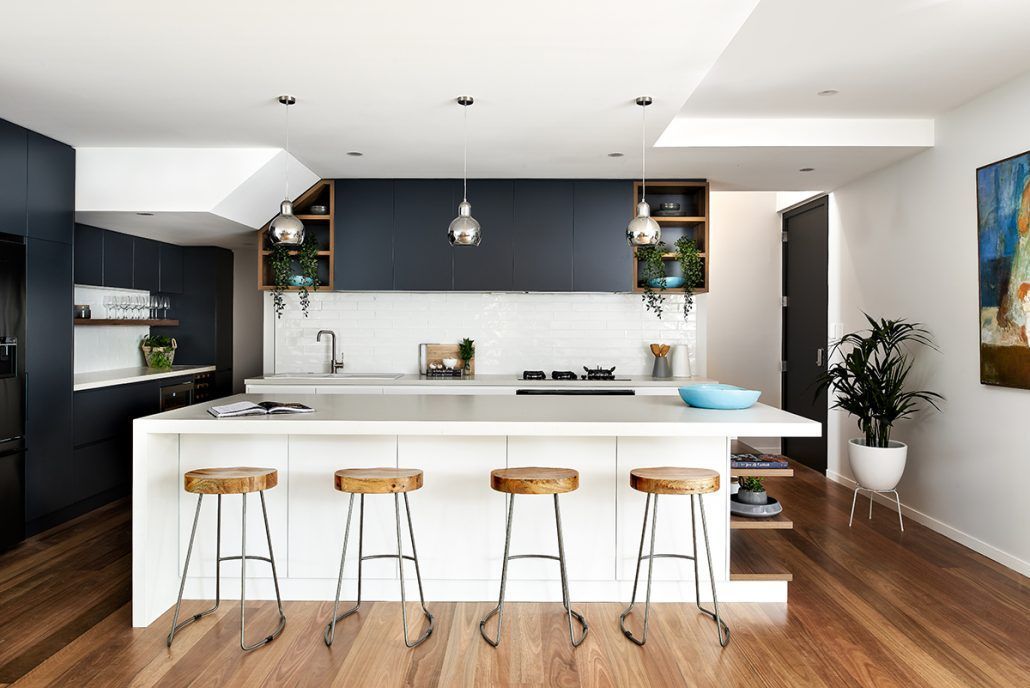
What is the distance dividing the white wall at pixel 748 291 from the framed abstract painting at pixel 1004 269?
3105mm

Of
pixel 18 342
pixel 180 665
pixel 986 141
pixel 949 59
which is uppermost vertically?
pixel 949 59

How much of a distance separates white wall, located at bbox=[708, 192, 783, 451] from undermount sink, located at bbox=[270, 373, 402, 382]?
136 inches

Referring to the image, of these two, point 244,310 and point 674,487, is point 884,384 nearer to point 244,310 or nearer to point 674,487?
point 674,487

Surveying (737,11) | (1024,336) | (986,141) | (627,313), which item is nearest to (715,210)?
(627,313)

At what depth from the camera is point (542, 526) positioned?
3.47 metres

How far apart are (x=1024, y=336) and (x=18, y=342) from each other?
18.6ft

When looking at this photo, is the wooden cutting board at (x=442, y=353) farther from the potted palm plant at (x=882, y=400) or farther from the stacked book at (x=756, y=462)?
the stacked book at (x=756, y=462)

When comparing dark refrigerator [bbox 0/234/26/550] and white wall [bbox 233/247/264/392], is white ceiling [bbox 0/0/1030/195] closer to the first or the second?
dark refrigerator [bbox 0/234/26/550]

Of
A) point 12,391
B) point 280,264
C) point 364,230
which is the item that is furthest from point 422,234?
point 12,391

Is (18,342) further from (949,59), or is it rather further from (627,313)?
(949,59)

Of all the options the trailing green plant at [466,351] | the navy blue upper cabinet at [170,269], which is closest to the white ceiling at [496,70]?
the trailing green plant at [466,351]

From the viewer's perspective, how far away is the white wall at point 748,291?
7.38 meters

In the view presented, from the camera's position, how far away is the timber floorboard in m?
2.70

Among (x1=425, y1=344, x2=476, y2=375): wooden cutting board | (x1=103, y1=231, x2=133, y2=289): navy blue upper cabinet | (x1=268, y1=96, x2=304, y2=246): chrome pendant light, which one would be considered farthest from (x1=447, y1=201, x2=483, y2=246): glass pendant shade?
(x1=103, y1=231, x2=133, y2=289): navy blue upper cabinet
